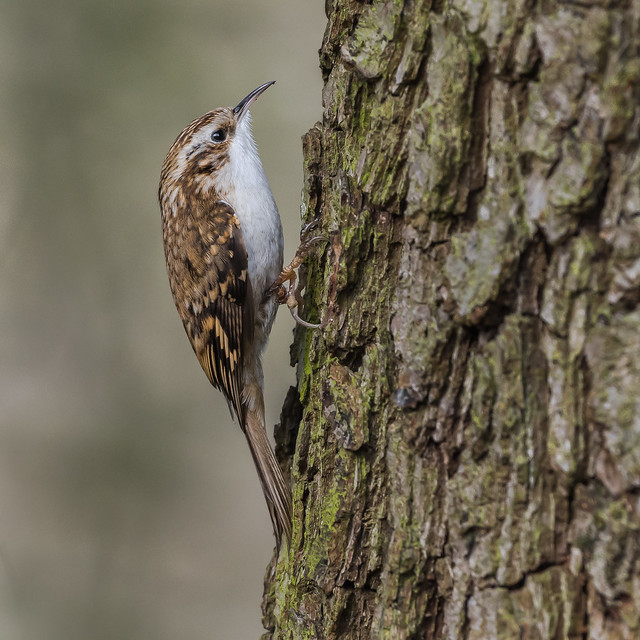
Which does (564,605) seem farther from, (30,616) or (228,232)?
(30,616)

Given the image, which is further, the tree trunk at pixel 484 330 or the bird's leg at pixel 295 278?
the bird's leg at pixel 295 278

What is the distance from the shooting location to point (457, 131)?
1.46 m

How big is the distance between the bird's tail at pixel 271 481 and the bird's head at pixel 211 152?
102 centimetres

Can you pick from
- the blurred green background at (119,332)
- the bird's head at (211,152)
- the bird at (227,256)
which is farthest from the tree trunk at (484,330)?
the blurred green background at (119,332)

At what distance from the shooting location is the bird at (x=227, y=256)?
2.86 m

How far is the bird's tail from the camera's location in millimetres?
2260

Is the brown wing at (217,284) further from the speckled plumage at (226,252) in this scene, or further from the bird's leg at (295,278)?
the bird's leg at (295,278)

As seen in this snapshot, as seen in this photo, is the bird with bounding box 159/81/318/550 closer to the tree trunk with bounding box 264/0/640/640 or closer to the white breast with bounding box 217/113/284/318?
the white breast with bounding box 217/113/284/318

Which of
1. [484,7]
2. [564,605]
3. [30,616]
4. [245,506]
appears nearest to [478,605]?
[564,605]

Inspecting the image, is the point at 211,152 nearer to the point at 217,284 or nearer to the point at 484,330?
the point at 217,284

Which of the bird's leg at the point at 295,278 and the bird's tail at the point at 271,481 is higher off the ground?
the bird's leg at the point at 295,278

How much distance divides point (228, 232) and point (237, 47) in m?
2.54

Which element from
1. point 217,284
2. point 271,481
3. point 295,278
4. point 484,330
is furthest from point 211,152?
point 484,330

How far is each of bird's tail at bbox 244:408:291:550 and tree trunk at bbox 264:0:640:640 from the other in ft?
1.26
